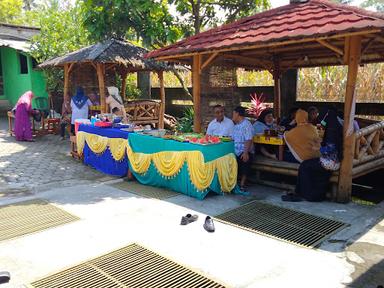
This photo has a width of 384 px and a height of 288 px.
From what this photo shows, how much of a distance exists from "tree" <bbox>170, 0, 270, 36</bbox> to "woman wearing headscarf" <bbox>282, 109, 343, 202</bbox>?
6213mm

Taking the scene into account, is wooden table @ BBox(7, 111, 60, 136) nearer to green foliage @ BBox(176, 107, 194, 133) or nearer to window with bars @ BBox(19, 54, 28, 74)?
green foliage @ BBox(176, 107, 194, 133)

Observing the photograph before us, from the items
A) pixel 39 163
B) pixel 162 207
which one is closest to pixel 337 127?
pixel 162 207

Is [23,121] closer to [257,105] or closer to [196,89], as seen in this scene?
[196,89]

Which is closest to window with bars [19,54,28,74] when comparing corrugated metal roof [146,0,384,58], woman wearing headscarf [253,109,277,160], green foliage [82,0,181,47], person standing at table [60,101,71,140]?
person standing at table [60,101,71,140]

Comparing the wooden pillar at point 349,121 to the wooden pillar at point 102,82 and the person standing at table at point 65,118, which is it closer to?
the wooden pillar at point 102,82

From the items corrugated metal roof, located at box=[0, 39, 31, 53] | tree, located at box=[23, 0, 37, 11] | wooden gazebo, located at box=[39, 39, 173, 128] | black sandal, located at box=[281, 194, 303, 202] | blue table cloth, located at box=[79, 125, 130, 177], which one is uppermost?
tree, located at box=[23, 0, 37, 11]

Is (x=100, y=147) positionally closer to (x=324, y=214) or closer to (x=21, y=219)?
(x=21, y=219)

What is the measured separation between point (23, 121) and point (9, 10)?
2562cm

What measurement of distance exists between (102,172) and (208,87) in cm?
294

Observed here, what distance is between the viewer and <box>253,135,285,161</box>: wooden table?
21.4 feet

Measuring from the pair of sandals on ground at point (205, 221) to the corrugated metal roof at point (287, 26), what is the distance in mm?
2789

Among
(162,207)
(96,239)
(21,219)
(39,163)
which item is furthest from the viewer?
(39,163)

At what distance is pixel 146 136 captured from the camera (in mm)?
6891

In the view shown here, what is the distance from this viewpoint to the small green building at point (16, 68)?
57.1ft
